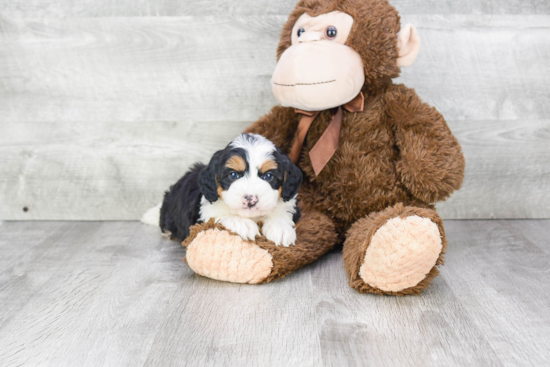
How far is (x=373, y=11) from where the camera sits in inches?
62.4

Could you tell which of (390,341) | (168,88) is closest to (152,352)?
(390,341)

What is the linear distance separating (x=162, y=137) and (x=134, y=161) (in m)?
0.16

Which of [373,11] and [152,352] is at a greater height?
[373,11]

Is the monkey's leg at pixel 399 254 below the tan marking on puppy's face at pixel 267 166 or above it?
below

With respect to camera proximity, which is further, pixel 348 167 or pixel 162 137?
pixel 162 137

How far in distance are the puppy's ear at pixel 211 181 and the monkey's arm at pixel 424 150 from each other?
57 centimetres

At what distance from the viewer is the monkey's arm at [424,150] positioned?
156 cm

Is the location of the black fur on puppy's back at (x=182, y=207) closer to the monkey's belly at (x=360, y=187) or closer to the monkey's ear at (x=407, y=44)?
the monkey's belly at (x=360, y=187)

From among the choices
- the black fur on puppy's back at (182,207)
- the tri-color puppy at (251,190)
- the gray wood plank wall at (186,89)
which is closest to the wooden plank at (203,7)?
the gray wood plank wall at (186,89)

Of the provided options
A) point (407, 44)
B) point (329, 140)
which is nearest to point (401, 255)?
point (329, 140)

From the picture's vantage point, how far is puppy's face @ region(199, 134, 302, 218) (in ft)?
4.61

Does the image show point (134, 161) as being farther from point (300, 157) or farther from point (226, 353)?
point (226, 353)

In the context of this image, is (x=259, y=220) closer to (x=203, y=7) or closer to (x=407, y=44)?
(x=407, y=44)

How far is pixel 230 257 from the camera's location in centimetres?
143
